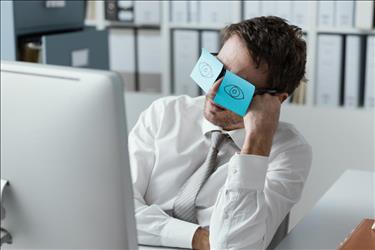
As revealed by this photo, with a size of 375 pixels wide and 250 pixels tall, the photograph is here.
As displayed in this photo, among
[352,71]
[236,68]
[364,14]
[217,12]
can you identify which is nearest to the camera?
[236,68]

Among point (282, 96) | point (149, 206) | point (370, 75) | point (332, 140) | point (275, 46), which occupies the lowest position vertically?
point (332, 140)

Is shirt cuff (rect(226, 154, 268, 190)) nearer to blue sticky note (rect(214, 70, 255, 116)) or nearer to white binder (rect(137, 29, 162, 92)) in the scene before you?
blue sticky note (rect(214, 70, 255, 116))

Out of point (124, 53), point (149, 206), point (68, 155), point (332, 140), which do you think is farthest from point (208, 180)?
point (124, 53)

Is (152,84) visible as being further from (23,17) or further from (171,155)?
(171,155)

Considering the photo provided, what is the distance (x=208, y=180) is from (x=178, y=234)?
18cm

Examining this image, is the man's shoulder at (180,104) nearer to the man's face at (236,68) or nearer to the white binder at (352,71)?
the man's face at (236,68)

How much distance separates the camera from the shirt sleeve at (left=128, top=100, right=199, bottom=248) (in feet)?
4.82

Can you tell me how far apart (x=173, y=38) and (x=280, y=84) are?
2.02 metres

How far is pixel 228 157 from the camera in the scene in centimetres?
162

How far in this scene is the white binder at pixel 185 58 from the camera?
11.5 feet

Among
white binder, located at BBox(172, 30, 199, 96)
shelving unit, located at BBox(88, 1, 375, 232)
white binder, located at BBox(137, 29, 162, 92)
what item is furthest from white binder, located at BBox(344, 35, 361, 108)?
white binder, located at BBox(137, 29, 162, 92)

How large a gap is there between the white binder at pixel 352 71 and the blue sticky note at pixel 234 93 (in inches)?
74.9

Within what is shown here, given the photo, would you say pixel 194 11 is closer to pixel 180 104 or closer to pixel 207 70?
pixel 180 104

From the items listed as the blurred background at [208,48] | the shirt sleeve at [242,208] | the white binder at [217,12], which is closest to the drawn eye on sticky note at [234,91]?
the shirt sleeve at [242,208]
